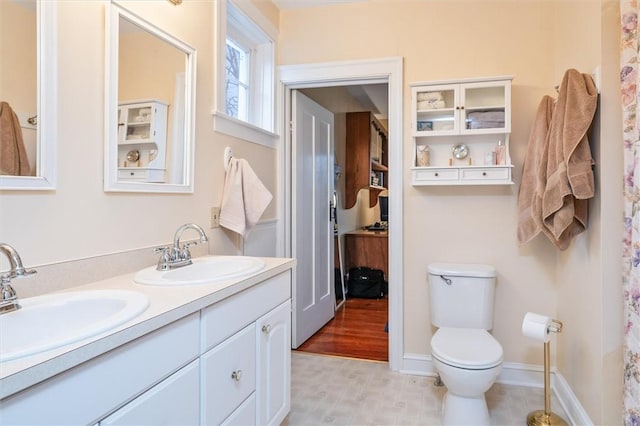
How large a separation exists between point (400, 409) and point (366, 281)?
238 cm

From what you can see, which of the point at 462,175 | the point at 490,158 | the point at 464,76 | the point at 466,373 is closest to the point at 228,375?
the point at 466,373

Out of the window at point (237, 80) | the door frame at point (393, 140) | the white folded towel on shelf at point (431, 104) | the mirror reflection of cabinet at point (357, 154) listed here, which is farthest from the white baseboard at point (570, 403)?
the mirror reflection of cabinet at point (357, 154)

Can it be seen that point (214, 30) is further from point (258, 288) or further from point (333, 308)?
point (333, 308)

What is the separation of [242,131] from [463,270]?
159 cm

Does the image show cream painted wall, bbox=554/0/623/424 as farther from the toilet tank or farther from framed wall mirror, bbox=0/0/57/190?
framed wall mirror, bbox=0/0/57/190

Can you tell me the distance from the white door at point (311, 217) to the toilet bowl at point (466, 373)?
129 centimetres

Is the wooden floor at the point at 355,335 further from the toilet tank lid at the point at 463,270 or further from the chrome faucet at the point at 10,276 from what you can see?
the chrome faucet at the point at 10,276

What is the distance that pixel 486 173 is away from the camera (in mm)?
2285

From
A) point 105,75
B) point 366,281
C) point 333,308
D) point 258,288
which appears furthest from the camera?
point 366,281

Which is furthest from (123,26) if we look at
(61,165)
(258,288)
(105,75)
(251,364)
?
(251,364)

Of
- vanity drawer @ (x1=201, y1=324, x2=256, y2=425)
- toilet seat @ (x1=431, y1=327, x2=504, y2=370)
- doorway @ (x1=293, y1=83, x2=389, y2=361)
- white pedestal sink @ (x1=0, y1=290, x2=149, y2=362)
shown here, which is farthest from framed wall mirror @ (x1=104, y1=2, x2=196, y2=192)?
doorway @ (x1=293, y1=83, x2=389, y2=361)

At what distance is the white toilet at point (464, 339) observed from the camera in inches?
69.6

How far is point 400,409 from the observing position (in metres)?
2.10

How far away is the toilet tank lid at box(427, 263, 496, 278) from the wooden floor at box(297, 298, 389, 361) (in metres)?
0.85
